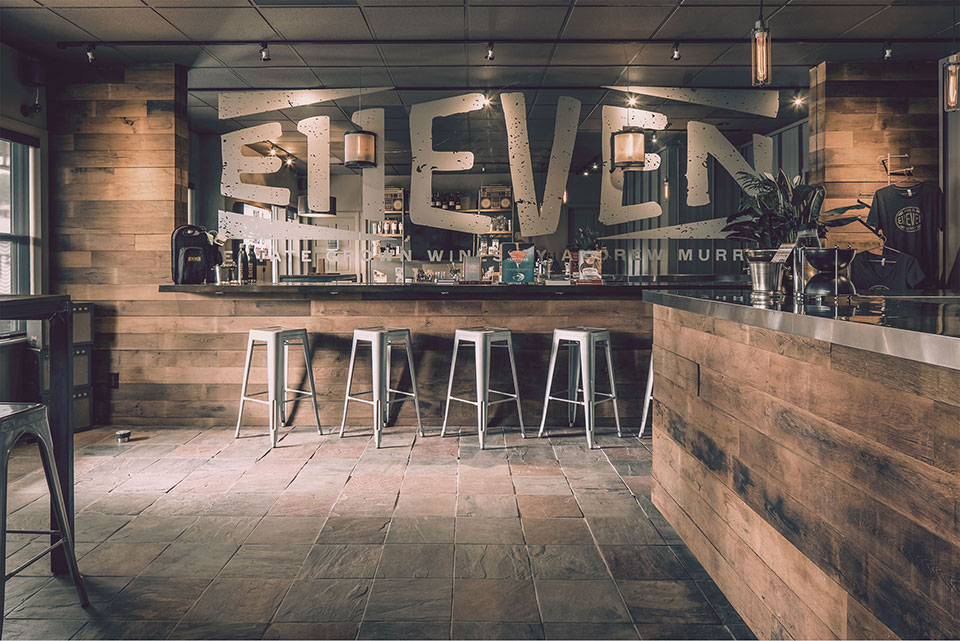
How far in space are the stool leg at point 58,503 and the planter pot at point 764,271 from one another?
8.59 feet

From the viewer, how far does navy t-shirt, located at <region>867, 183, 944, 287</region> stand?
5.03m

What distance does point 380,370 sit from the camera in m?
4.54

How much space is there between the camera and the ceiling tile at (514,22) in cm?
441

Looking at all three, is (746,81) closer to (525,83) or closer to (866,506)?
(525,83)

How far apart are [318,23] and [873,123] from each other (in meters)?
4.33

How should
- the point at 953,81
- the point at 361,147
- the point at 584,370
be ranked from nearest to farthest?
the point at 953,81
the point at 584,370
the point at 361,147

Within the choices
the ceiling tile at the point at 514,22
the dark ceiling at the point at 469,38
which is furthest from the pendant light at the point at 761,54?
the ceiling tile at the point at 514,22

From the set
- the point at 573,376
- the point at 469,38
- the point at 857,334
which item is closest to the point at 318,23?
the point at 469,38

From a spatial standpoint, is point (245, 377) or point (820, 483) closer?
point (820, 483)

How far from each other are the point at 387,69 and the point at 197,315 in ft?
8.46

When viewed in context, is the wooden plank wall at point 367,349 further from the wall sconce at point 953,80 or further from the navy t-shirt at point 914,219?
the wall sconce at point 953,80

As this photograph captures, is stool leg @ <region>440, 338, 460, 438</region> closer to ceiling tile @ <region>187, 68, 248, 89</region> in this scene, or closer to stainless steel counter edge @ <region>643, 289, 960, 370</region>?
stainless steel counter edge @ <region>643, 289, 960, 370</region>

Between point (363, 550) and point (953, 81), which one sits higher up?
point (953, 81)

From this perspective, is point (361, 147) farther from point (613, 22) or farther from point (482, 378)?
point (482, 378)
